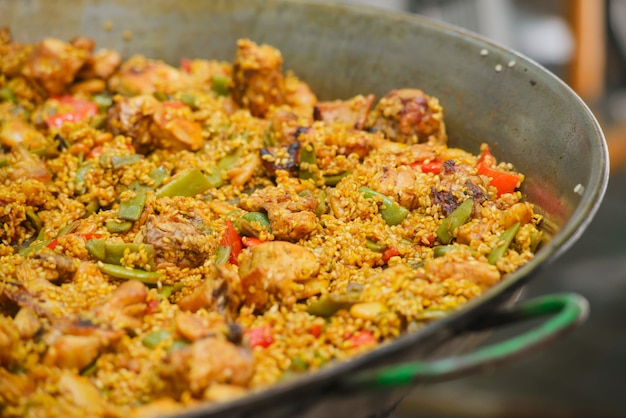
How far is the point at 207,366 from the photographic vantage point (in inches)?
59.9

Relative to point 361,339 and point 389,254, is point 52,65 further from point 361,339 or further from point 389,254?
point 361,339

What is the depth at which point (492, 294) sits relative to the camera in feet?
4.83

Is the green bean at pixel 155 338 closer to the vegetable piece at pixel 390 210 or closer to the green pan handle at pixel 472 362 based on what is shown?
the green pan handle at pixel 472 362

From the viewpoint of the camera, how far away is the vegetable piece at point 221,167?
8.41 ft

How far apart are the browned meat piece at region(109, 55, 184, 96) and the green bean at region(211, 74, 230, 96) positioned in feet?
0.48

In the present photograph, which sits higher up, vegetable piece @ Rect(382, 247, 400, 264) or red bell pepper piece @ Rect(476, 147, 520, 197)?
red bell pepper piece @ Rect(476, 147, 520, 197)

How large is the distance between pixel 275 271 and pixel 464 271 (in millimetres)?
555

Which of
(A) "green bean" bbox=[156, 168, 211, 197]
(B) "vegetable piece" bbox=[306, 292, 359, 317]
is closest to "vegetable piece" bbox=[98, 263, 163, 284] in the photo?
(A) "green bean" bbox=[156, 168, 211, 197]

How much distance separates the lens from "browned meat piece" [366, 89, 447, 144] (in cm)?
264

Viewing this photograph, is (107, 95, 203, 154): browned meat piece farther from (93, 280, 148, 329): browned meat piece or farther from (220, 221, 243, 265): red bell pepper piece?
(93, 280, 148, 329): browned meat piece

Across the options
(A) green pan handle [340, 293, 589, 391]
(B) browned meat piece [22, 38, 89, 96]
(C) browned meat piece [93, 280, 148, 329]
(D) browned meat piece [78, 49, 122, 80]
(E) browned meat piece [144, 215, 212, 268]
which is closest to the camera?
(A) green pan handle [340, 293, 589, 391]

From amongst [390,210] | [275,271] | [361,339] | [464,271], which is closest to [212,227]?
[275,271]

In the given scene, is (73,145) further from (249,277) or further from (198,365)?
A: (198,365)

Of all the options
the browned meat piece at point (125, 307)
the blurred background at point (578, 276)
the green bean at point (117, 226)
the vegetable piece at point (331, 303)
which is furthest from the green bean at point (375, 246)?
the blurred background at point (578, 276)
